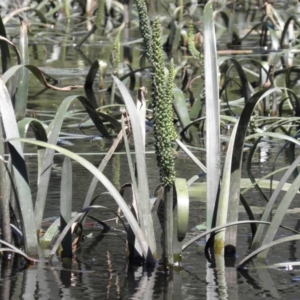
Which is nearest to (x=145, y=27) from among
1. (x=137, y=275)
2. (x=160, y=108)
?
(x=160, y=108)

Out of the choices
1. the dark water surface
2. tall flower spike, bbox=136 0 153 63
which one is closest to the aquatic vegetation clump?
tall flower spike, bbox=136 0 153 63

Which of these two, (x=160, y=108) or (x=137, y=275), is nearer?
(x=160, y=108)

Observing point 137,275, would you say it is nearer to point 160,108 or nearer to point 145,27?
point 160,108

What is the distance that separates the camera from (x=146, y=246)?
2.56 meters

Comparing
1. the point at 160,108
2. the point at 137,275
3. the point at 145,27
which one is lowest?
the point at 137,275

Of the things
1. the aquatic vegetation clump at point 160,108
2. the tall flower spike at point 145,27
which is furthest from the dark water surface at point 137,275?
the tall flower spike at point 145,27

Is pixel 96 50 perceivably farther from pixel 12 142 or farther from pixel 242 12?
pixel 12 142

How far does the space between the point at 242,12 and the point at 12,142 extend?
9.43 meters

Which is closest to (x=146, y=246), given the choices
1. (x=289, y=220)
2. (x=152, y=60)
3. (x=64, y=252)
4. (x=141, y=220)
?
(x=141, y=220)

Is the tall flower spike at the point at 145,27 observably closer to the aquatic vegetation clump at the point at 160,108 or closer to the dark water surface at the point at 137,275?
the aquatic vegetation clump at the point at 160,108

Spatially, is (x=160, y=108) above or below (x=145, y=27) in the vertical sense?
below

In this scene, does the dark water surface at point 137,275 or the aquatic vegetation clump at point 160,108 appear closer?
the aquatic vegetation clump at point 160,108

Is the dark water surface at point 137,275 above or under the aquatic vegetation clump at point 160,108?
under

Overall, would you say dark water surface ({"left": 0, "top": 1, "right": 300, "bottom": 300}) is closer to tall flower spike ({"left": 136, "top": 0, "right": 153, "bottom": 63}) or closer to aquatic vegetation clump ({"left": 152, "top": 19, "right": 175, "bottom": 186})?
aquatic vegetation clump ({"left": 152, "top": 19, "right": 175, "bottom": 186})
